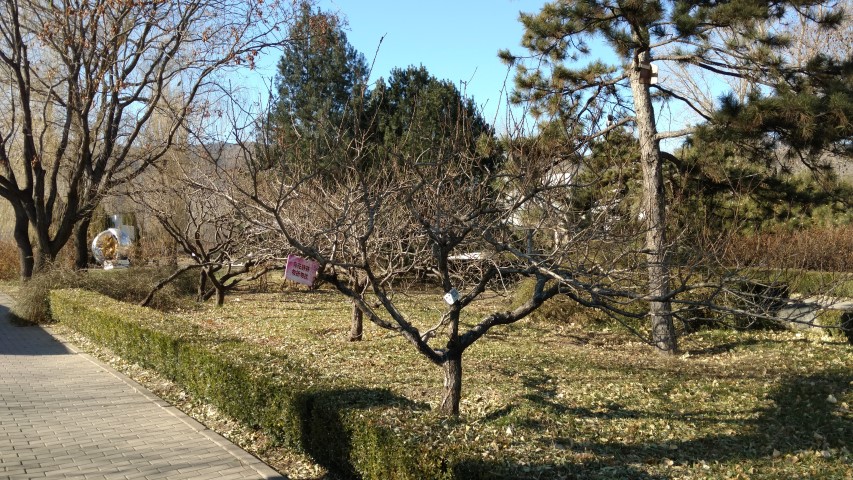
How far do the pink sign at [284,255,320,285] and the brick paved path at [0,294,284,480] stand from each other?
1.54 m

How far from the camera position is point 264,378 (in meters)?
6.43

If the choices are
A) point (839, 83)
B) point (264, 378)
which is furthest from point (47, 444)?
point (839, 83)

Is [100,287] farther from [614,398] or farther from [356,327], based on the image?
[614,398]

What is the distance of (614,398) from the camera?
7168mm

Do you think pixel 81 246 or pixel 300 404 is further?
pixel 81 246

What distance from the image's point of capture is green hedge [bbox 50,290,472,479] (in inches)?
179

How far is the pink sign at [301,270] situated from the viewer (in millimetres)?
5895

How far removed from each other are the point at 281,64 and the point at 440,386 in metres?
16.3

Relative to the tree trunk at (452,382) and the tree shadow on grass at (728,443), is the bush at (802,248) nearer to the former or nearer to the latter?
the tree shadow on grass at (728,443)

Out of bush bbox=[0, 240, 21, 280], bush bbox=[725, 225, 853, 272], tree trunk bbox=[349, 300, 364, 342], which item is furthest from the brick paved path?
bush bbox=[0, 240, 21, 280]

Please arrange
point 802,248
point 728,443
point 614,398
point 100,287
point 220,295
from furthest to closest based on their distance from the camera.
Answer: point 100,287, point 220,295, point 802,248, point 614,398, point 728,443

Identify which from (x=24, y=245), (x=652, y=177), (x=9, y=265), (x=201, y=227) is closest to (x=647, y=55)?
(x=652, y=177)

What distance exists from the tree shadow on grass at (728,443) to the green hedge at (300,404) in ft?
1.69

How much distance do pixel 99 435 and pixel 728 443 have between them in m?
5.54
